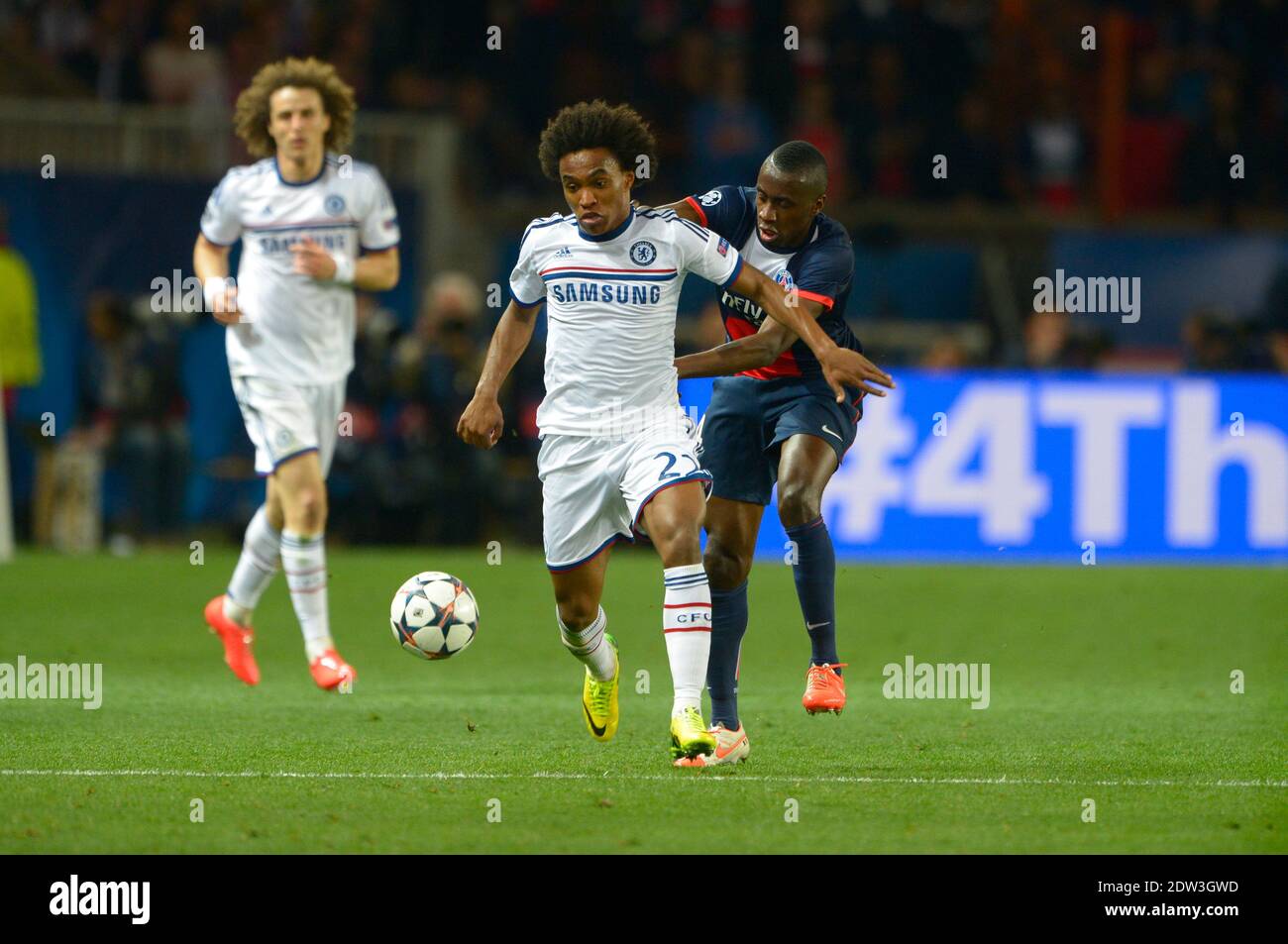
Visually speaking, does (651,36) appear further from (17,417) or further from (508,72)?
(17,417)

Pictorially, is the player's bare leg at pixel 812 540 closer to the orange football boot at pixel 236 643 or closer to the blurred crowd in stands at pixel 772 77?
the orange football boot at pixel 236 643

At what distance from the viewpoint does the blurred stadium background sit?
49.4 ft

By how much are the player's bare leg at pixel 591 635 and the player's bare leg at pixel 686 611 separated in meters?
0.39

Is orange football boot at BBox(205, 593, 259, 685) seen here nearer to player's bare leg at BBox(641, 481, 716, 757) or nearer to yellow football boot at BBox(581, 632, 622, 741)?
yellow football boot at BBox(581, 632, 622, 741)

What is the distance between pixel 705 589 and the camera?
6.80 metres

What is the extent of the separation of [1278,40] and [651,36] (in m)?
6.08

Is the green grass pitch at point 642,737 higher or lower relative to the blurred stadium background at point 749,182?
lower

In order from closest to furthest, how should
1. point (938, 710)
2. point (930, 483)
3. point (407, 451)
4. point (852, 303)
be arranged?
point (938, 710), point (930, 483), point (407, 451), point (852, 303)

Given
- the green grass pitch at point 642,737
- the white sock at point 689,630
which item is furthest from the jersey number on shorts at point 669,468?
the green grass pitch at point 642,737

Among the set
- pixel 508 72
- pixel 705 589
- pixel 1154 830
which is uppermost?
pixel 508 72

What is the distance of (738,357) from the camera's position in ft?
23.6

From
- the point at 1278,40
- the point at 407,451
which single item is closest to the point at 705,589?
the point at 407,451

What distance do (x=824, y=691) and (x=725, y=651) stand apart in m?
0.40

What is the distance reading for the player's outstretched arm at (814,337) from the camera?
6.79m
